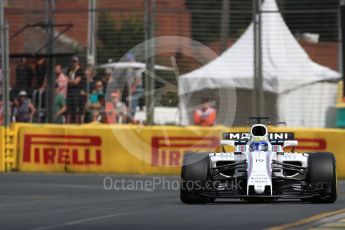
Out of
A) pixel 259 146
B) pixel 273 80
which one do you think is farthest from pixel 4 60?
pixel 259 146

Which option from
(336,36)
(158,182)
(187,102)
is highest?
(336,36)

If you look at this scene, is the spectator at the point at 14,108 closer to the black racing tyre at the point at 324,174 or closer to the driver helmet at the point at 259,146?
the driver helmet at the point at 259,146

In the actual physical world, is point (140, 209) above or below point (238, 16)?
below

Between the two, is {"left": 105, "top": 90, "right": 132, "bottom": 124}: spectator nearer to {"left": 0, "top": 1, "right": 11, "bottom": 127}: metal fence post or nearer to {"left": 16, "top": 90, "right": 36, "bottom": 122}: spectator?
{"left": 16, "top": 90, "right": 36, "bottom": 122}: spectator

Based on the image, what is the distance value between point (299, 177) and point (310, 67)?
987 centimetres

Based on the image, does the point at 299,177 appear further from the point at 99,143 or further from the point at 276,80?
the point at 276,80

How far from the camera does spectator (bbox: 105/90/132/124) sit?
2234 centimetres

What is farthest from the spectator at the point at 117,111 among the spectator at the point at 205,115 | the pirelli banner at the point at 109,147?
the spectator at the point at 205,115

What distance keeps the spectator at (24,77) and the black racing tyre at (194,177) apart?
414 inches

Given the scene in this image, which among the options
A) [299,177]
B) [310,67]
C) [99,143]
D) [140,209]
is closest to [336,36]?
[310,67]

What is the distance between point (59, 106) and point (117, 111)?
1.39 m

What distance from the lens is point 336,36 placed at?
2295cm

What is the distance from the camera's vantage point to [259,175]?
13336mm

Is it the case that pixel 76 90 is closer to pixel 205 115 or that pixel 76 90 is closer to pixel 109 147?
pixel 109 147
